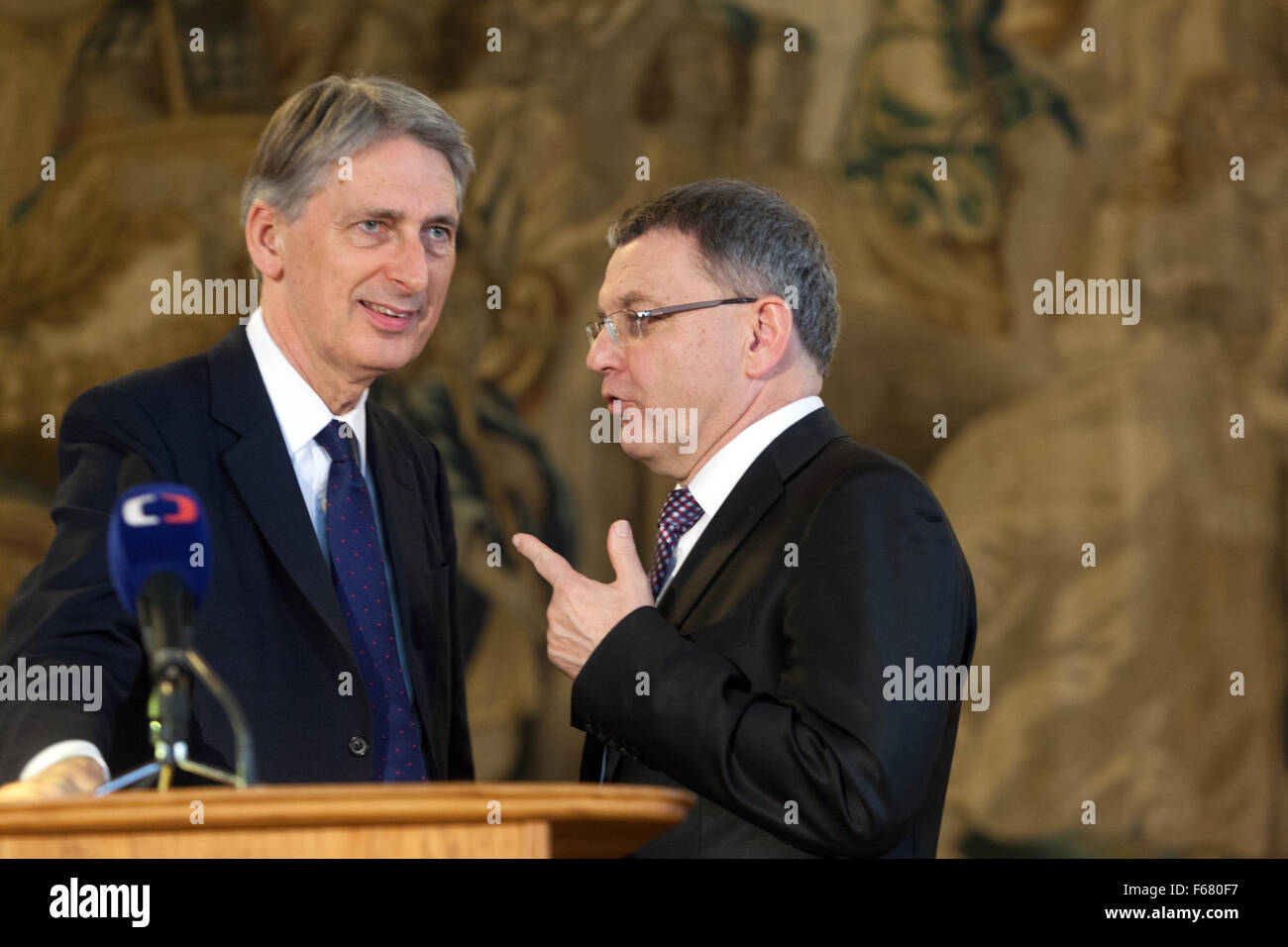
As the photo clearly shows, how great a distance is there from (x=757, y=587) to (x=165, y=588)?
49.5 inches

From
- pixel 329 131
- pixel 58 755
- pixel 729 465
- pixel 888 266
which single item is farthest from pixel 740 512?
pixel 888 266

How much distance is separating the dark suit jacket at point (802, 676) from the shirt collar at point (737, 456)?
0.41 ft

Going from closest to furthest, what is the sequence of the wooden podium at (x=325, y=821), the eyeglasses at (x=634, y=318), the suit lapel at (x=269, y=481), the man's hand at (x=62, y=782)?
the wooden podium at (x=325, y=821) → the man's hand at (x=62, y=782) → the suit lapel at (x=269, y=481) → the eyeglasses at (x=634, y=318)

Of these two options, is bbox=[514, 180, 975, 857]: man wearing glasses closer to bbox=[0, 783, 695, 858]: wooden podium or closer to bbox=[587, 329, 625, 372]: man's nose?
bbox=[587, 329, 625, 372]: man's nose

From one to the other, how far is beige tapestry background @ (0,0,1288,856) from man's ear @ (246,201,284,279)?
4742mm

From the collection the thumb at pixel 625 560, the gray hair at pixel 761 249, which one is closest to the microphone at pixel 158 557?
the thumb at pixel 625 560

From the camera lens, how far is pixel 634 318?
10.9 ft

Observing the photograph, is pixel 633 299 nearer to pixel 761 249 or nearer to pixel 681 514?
pixel 761 249

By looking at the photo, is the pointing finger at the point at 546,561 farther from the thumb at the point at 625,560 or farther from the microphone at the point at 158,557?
the microphone at the point at 158,557

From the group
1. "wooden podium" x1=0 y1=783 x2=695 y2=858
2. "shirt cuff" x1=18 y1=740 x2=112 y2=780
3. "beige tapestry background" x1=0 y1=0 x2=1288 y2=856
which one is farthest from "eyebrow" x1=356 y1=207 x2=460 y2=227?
"beige tapestry background" x1=0 y1=0 x2=1288 y2=856

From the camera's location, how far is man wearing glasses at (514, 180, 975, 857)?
266 centimetres

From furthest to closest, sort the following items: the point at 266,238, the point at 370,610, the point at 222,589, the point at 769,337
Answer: the point at 266,238 < the point at 769,337 < the point at 370,610 < the point at 222,589

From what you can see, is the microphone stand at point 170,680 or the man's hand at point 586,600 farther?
the man's hand at point 586,600

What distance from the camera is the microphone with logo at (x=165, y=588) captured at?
1.89m
